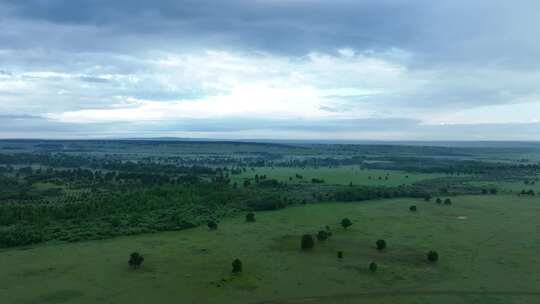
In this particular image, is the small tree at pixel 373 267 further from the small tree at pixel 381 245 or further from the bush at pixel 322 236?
the bush at pixel 322 236

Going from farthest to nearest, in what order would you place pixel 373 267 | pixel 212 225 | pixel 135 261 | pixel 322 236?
pixel 212 225 < pixel 322 236 < pixel 135 261 < pixel 373 267

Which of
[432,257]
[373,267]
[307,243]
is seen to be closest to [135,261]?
[307,243]

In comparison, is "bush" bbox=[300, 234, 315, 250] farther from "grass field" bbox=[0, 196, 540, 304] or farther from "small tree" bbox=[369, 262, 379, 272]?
"small tree" bbox=[369, 262, 379, 272]

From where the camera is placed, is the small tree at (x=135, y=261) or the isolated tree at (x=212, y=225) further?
the isolated tree at (x=212, y=225)

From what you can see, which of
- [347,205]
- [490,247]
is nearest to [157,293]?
[490,247]

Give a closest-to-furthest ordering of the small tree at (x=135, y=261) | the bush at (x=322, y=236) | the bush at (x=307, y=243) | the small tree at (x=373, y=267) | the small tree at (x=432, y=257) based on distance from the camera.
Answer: the small tree at (x=373, y=267)
the small tree at (x=135, y=261)
the small tree at (x=432, y=257)
the bush at (x=307, y=243)
the bush at (x=322, y=236)

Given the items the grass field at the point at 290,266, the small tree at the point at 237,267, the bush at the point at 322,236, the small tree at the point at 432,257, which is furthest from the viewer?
the bush at the point at 322,236

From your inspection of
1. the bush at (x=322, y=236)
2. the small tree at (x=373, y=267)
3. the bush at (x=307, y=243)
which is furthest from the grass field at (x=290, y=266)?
the bush at (x=307, y=243)

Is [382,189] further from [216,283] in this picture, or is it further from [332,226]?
[216,283]

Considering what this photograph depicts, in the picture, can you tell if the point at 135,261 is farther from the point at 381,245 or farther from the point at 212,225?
the point at 381,245

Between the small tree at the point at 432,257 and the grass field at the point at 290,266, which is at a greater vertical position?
the small tree at the point at 432,257
